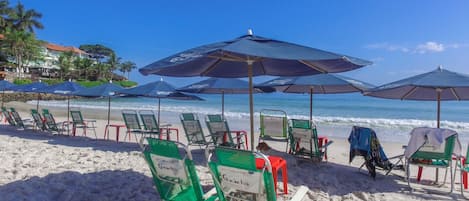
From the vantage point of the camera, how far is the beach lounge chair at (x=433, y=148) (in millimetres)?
4359

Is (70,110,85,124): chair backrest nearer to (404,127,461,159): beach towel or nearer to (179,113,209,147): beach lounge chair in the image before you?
(179,113,209,147): beach lounge chair

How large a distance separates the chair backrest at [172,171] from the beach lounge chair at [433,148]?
10.6 feet

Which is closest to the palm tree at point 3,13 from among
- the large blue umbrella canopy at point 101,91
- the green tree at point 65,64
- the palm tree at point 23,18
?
the palm tree at point 23,18

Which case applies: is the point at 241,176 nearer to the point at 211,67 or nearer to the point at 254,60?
the point at 254,60

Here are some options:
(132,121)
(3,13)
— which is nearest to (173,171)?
(132,121)

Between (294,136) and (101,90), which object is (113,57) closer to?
(101,90)

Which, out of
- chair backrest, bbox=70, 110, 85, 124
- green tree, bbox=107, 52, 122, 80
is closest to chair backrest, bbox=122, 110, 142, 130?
chair backrest, bbox=70, 110, 85, 124

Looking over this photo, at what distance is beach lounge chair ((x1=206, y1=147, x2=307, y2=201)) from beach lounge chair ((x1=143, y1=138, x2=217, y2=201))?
0.21 metres

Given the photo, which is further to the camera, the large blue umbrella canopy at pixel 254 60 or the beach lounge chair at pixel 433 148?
the beach lounge chair at pixel 433 148

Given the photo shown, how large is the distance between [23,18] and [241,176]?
6149 centimetres

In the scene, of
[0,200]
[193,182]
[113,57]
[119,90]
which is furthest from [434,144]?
[113,57]

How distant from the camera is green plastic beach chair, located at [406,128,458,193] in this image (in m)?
4.40

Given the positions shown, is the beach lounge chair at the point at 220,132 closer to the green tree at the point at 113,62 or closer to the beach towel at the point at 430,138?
the beach towel at the point at 430,138

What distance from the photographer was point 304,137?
567 cm
